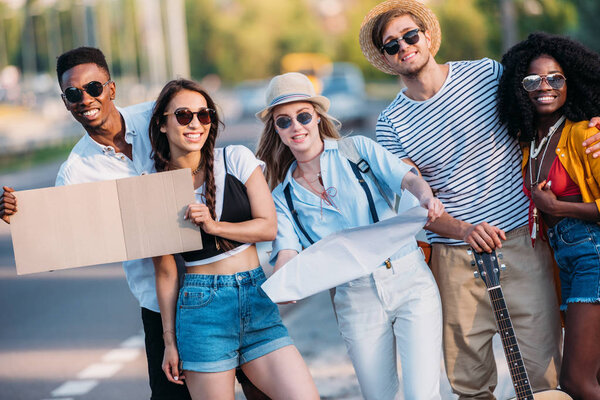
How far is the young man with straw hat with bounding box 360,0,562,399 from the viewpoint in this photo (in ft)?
13.9

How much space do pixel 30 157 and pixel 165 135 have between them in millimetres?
26214

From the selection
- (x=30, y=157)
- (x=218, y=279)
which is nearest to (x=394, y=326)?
(x=218, y=279)

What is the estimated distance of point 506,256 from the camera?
4301 millimetres

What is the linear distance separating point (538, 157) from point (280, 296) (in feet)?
5.11

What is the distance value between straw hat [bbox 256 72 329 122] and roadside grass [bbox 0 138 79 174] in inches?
846

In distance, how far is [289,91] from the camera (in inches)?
158

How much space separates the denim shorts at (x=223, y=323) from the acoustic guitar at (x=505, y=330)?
1149 mm

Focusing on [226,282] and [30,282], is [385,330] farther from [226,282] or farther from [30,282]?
[30,282]

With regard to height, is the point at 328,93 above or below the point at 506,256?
above

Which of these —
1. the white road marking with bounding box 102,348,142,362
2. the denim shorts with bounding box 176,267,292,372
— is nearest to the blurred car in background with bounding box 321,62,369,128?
the white road marking with bounding box 102,348,142,362

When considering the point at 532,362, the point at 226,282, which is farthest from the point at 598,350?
the point at 226,282

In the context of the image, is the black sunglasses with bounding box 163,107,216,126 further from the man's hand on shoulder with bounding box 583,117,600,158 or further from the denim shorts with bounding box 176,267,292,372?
the man's hand on shoulder with bounding box 583,117,600,158

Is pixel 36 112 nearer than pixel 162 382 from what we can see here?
No

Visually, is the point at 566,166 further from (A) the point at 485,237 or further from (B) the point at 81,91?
(B) the point at 81,91
